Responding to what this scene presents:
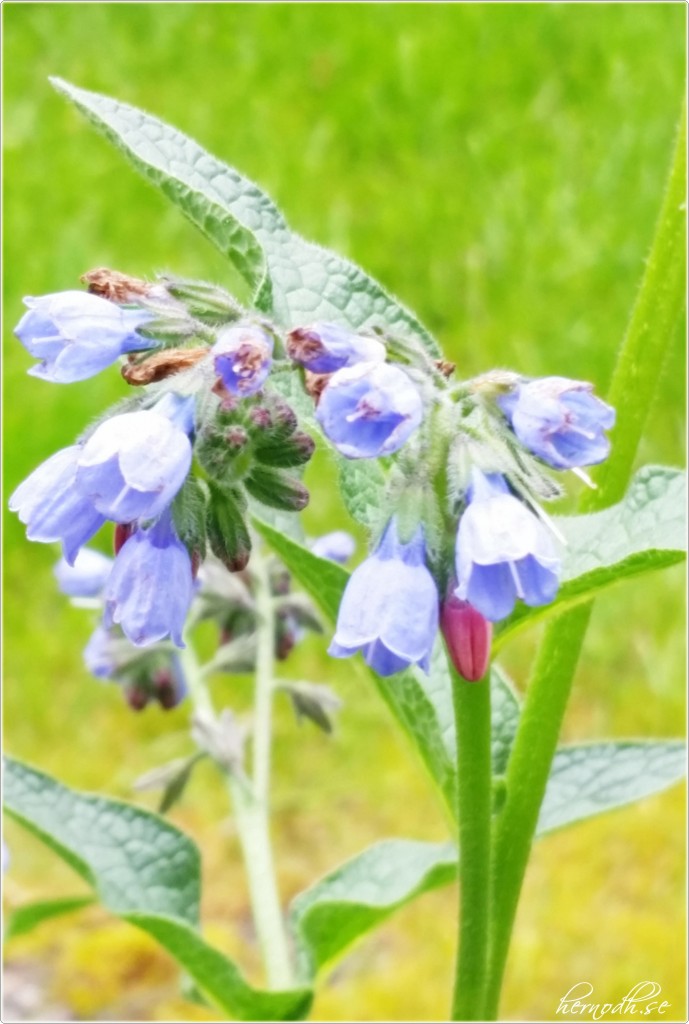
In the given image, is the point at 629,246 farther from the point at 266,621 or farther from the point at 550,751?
the point at 550,751

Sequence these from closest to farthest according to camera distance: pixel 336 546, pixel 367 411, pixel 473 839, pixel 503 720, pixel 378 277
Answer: pixel 367 411 < pixel 473 839 < pixel 503 720 < pixel 336 546 < pixel 378 277

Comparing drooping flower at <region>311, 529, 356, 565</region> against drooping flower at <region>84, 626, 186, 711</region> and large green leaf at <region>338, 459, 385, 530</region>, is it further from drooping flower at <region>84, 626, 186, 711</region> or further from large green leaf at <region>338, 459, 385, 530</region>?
large green leaf at <region>338, 459, 385, 530</region>

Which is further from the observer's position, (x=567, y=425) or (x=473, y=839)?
(x=473, y=839)

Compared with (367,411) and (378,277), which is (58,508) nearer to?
(367,411)

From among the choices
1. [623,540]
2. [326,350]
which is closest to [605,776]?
[623,540]

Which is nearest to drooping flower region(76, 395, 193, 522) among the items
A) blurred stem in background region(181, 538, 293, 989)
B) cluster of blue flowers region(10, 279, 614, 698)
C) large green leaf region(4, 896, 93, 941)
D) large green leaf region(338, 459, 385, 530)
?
cluster of blue flowers region(10, 279, 614, 698)

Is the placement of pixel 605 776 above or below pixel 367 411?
below
